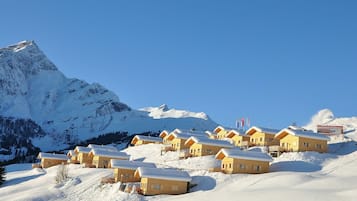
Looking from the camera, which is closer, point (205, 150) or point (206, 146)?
point (205, 150)

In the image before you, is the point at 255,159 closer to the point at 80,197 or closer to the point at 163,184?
the point at 163,184

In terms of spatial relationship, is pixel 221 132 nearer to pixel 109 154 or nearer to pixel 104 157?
pixel 109 154

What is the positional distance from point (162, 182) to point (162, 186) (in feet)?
1.46

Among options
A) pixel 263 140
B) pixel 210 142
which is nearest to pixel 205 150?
pixel 210 142

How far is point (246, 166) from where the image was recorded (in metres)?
59.4

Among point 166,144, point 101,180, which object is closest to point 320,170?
point 101,180

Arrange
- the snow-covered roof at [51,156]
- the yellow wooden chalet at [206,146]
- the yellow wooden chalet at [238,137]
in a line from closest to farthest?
the yellow wooden chalet at [206,146]
the yellow wooden chalet at [238,137]
the snow-covered roof at [51,156]

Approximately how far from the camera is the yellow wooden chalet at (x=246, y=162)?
193 ft

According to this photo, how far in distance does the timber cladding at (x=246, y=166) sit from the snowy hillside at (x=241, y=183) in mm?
1320

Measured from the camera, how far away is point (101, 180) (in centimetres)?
6219

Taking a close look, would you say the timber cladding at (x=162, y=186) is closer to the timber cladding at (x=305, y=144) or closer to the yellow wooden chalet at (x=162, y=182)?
the yellow wooden chalet at (x=162, y=182)

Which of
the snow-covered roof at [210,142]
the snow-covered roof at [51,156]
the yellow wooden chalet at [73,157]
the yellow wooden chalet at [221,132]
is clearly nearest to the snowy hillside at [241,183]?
the snow-covered roof at [210,142]

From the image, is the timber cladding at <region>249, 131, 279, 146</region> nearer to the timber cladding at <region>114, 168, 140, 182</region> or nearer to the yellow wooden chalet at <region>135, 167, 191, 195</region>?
the yellow wooden chalet at <region>135, 167, 191, 195</region>

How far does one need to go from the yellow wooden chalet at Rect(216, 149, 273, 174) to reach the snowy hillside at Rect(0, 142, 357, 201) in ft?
4.63
